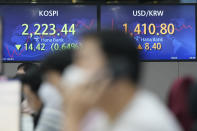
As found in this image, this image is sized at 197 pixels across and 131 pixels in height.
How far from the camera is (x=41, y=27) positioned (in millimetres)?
5863

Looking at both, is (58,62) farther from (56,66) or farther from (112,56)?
(112,56)

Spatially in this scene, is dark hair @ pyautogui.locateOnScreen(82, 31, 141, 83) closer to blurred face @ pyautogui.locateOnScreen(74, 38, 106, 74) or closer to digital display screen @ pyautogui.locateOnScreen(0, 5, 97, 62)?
blurred face @ pyautogui.locateOnScreen(74, 38, 106, 74)

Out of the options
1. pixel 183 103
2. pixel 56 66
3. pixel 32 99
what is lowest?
pixel 32 99

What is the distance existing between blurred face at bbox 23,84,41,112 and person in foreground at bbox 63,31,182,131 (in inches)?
79.8

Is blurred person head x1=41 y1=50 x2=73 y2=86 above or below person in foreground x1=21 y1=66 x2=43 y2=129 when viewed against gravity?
above

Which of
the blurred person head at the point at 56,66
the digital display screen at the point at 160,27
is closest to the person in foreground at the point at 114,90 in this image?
the blurred person head at the point at 56,66

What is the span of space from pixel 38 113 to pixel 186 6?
10.5 ft

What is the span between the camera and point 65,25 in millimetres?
5848

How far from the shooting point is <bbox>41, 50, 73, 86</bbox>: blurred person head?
265 cm

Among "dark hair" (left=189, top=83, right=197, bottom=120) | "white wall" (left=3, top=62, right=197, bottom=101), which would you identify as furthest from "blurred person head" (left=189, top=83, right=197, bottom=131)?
"white wall" (left=3, top=62, right=197, bottom=101)

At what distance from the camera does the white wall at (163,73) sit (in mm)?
5914

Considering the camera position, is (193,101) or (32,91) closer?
(193,101)

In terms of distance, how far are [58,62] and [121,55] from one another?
1.39m

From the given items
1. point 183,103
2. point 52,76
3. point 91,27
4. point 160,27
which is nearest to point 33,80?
point 52,76
